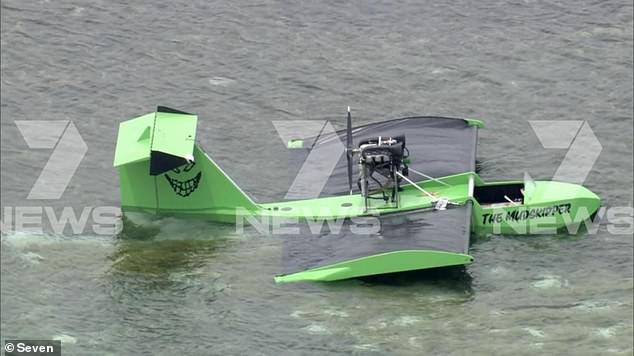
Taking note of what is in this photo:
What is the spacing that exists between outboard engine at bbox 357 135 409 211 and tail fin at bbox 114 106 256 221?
229 inches

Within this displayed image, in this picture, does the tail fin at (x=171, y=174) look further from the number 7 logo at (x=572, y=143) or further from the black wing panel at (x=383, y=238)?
the number 7 logo at (x=572, y=143)

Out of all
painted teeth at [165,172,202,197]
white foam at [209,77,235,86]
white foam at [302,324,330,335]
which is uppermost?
white foam at [209,77,235,86]

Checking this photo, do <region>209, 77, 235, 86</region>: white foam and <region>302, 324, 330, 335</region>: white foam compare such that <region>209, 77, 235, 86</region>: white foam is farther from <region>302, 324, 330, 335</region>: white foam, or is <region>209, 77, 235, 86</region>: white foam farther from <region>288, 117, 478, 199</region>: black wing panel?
<region>302, 324, 330, 335</region>: white foam

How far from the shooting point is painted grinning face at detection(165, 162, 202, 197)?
2336 inches

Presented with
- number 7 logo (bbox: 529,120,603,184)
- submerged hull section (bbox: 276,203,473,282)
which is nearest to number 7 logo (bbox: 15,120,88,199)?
submerged hull section (bbox: 276,203,473,282)

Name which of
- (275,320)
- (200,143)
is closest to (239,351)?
(275,320)

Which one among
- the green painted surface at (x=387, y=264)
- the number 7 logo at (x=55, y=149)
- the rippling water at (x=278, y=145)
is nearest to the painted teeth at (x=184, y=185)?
the rippling water at (x=278, y=145)

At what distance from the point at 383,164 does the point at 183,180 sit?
971 cm

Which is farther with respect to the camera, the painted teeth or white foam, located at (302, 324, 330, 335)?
the painted teeth

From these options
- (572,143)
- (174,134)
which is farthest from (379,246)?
(572,143)

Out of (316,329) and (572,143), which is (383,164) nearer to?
(316,329)

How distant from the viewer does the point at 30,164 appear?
221 feet

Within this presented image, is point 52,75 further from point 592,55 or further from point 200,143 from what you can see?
point 592,55

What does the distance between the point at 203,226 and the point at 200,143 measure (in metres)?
10.4
